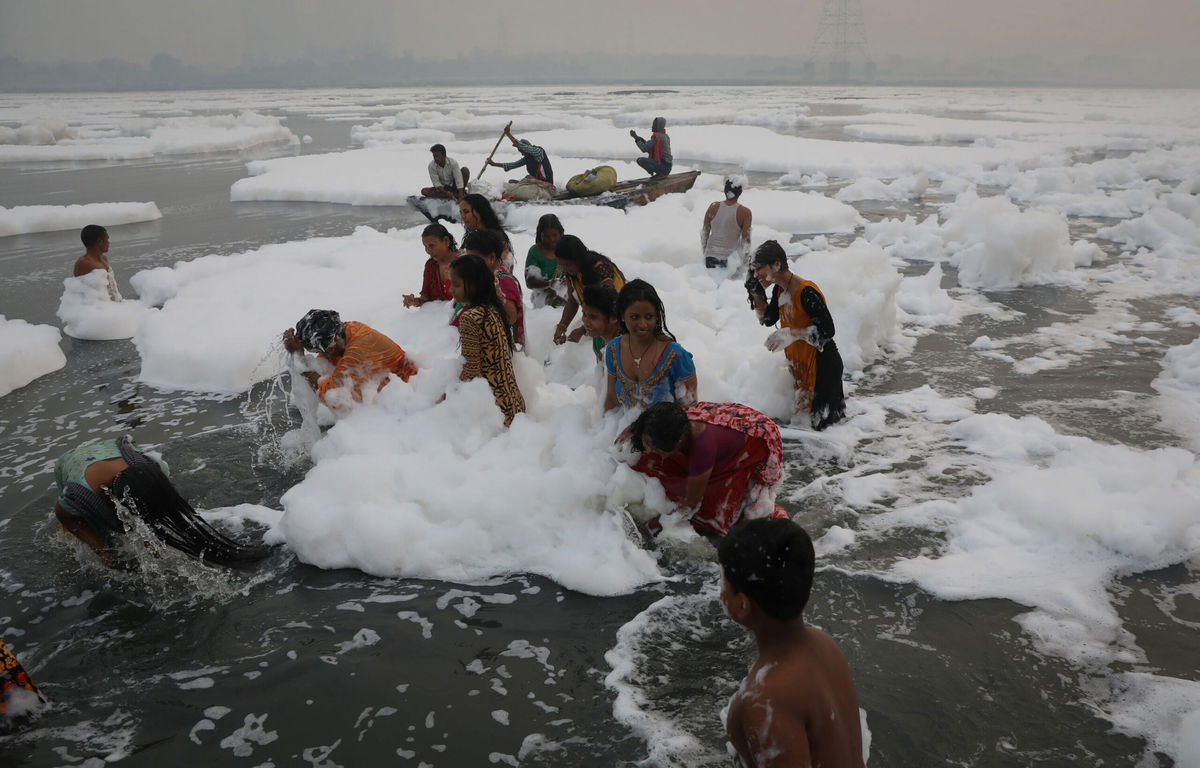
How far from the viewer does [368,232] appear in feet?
37.6

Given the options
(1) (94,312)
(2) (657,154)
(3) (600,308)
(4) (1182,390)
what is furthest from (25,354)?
(2) (657,154)

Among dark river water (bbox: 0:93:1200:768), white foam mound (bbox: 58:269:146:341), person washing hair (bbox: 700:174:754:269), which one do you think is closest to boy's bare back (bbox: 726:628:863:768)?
dark river water (bbox: 0:93:1200:768)

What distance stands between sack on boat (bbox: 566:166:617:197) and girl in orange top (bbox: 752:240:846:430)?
24.8 ft

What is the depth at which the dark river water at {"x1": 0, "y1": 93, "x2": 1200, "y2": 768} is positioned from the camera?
286 centimetres

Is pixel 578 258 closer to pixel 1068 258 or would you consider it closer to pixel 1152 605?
pixel 1152 605

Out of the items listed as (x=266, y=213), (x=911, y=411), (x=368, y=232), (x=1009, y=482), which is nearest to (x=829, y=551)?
(x=1009, y=482)

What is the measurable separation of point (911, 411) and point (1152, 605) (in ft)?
8.11

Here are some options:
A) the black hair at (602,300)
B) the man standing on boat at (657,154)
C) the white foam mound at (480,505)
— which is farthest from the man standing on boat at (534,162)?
the white foam mound at (480,505)

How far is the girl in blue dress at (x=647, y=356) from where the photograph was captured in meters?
3.85

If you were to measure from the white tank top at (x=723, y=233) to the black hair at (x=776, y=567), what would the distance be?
7.34 m

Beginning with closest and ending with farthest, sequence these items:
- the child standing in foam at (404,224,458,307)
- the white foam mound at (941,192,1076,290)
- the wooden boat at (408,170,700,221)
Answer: the child standing in foam at (404,224,458,307), the white foam mound at (941,192,1076,290), the wooden boat at (408,170,700,221)

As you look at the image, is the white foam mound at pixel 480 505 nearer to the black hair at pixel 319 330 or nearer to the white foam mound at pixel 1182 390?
the black hair at pixel 319 330

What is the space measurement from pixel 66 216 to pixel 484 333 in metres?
13.7

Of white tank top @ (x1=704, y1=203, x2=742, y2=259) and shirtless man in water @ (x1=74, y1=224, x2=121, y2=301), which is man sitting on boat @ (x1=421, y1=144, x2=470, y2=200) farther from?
shirtless man in water @ (x1=74, y1=224, x2=121, y2=301)
